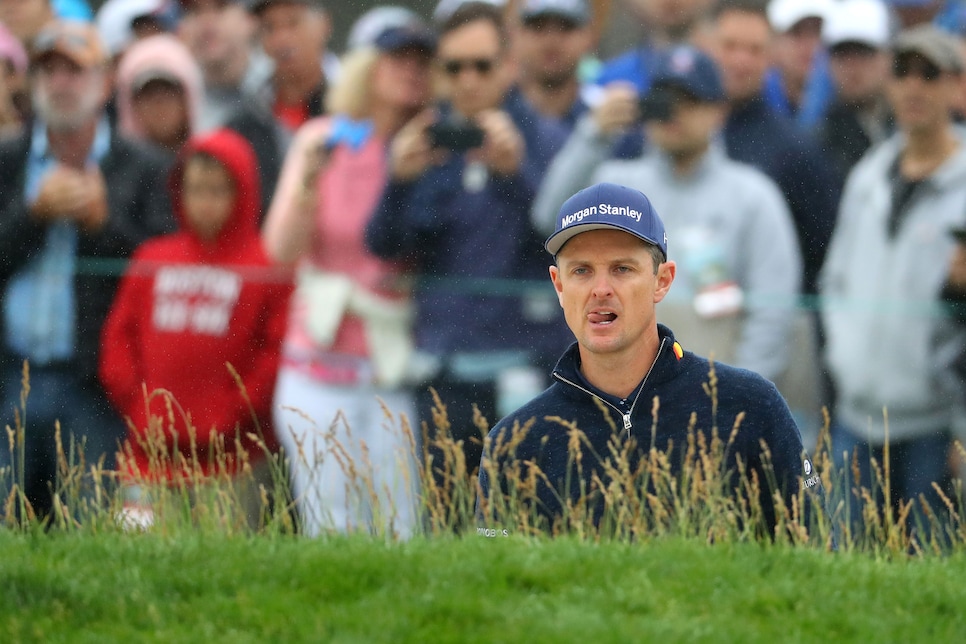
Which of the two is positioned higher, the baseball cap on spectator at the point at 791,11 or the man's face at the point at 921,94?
the baseball cap on spectator at the point at 791,11

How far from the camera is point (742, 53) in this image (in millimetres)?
9320

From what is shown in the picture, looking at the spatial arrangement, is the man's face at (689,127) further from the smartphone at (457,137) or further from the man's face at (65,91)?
the man's face at (65,91)

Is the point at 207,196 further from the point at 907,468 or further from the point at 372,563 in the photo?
the point at 372,563

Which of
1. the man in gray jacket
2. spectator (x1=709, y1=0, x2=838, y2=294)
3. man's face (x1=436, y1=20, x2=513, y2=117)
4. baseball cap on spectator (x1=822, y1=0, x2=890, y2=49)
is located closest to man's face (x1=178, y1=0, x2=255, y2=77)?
man's face (x1=436, y1=20, x2=513, y2=117)

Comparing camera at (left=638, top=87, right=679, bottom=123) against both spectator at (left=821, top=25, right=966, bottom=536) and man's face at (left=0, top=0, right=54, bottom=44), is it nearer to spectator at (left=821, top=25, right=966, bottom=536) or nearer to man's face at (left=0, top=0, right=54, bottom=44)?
spectator at (left=821, top=25, right=966, bottom=536)

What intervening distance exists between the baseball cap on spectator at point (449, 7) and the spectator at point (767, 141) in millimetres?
1272

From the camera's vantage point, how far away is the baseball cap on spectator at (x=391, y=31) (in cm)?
952

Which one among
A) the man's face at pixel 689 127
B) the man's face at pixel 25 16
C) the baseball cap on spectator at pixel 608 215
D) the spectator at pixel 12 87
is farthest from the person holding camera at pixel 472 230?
the baseball cap on spectator at pixel 608 215

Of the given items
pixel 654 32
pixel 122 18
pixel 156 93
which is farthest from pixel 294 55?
pixel 654 32

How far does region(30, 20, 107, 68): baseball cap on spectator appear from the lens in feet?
32.6

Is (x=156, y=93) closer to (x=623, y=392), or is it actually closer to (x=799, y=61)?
(x=799, y=61)

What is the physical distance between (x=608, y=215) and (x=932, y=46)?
4.29 m

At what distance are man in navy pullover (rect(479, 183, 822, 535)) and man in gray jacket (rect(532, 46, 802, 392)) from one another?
368cm

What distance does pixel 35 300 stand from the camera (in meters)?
9.73
